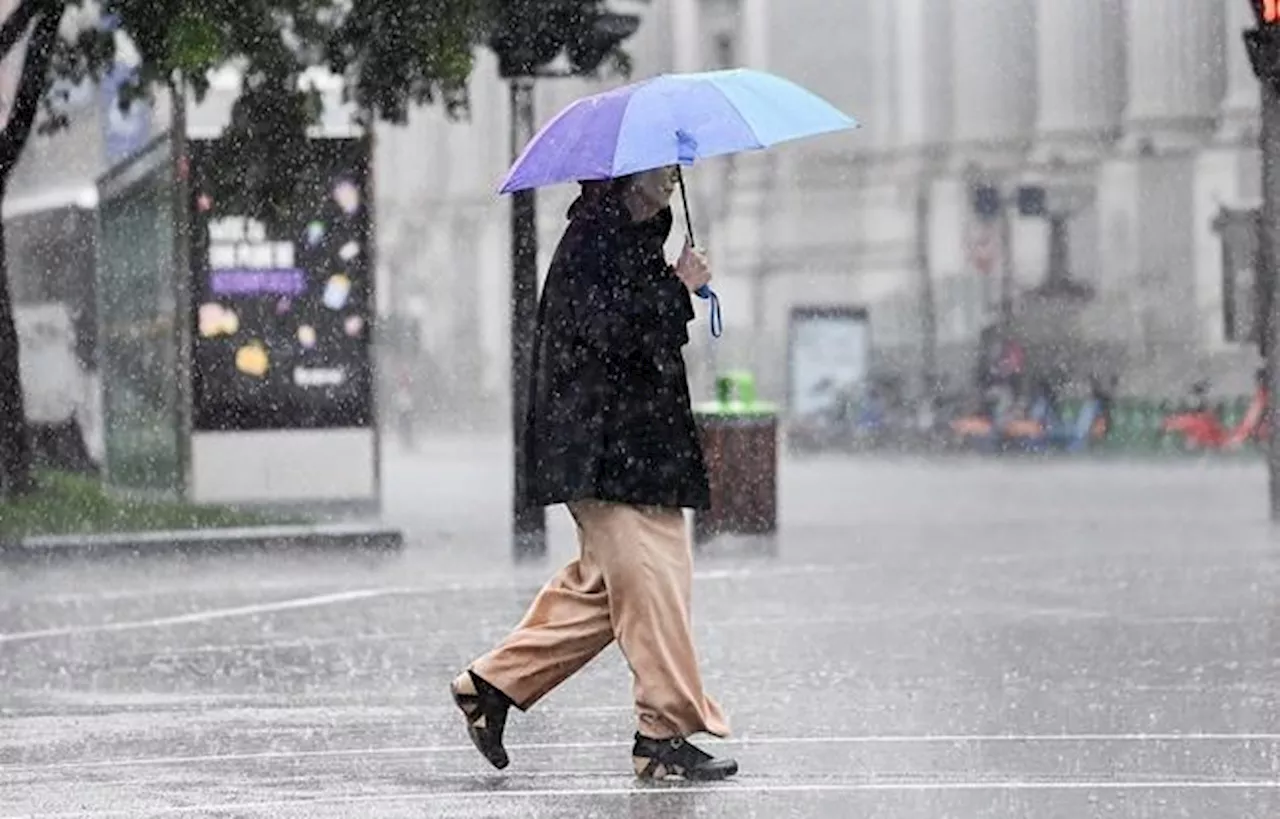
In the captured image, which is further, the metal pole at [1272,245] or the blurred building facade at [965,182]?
the blurred building facade at [965,182]

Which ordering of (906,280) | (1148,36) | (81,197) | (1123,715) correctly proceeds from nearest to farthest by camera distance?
(1123,715), (81,197), (1148,36), (906,280)

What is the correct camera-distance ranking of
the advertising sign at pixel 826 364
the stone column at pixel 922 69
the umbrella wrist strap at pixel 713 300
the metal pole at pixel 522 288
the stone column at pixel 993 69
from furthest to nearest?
1. the stone column at pixel 922 69
2. the stone column at pixel 993 69
3. the advertising sign at pixel 826 364
4. the metal pole at pixel 522 288
5. the umbrella wrist strap at pixel 713 300

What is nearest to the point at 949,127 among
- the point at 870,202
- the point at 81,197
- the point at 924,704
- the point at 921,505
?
the point at 870,202

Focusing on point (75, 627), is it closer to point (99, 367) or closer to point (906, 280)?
point (99, 367)

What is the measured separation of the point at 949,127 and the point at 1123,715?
52386mm

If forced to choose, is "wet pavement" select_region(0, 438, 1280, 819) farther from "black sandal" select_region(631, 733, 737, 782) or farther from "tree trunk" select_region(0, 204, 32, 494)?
"tree trunk" select_region(0, 204, 32, 494)

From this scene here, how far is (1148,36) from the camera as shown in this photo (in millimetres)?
56812

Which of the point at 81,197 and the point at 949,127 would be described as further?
the point at 949,127

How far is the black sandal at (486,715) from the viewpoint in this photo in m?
9.62

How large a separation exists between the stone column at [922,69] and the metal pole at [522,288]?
41.0 metres

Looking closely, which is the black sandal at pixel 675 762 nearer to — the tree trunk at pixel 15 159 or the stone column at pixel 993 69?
the tree trunk at pixel 15 159

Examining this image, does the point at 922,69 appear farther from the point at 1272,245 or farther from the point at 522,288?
the point at 522,288

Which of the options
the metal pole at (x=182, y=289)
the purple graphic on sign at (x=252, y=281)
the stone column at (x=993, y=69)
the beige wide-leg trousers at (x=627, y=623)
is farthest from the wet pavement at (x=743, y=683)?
the stone column at (x=993, y=69)

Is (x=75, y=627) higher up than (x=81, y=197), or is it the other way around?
(x=81, y=197)
